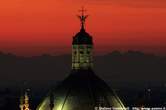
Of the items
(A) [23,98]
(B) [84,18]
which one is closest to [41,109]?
(A) [23,98]

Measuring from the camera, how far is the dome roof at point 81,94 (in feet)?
379

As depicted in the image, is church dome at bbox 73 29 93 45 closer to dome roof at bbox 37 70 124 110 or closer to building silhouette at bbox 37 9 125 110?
building silhouette at bbox 37 9 125 110

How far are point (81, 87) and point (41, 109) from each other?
18.0 ft

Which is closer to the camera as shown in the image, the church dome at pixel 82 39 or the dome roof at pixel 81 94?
the dome roof at pixel 81 94

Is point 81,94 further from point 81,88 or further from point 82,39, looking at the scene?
point 82,39

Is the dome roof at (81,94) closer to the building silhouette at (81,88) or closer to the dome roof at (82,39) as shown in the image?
the building silhouette at (81,88)

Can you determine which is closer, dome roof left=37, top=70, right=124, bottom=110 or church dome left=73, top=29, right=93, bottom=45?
dome roof left=37, top=70, right=124, bottom=110

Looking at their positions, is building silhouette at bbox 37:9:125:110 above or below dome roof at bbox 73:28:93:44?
below

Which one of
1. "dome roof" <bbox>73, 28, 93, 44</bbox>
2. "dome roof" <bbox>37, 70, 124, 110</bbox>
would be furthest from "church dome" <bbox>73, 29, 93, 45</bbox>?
"dome roof" <bbox>37, 70, 124, 110</bbox>

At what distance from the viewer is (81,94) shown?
380ft

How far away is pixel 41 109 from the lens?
384 ft

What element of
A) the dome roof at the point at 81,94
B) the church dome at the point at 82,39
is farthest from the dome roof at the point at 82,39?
the dome roof at the point at 81,94

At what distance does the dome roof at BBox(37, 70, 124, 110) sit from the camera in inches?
4542

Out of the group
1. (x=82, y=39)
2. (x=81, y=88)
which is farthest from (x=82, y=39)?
(x=81, y=88)
